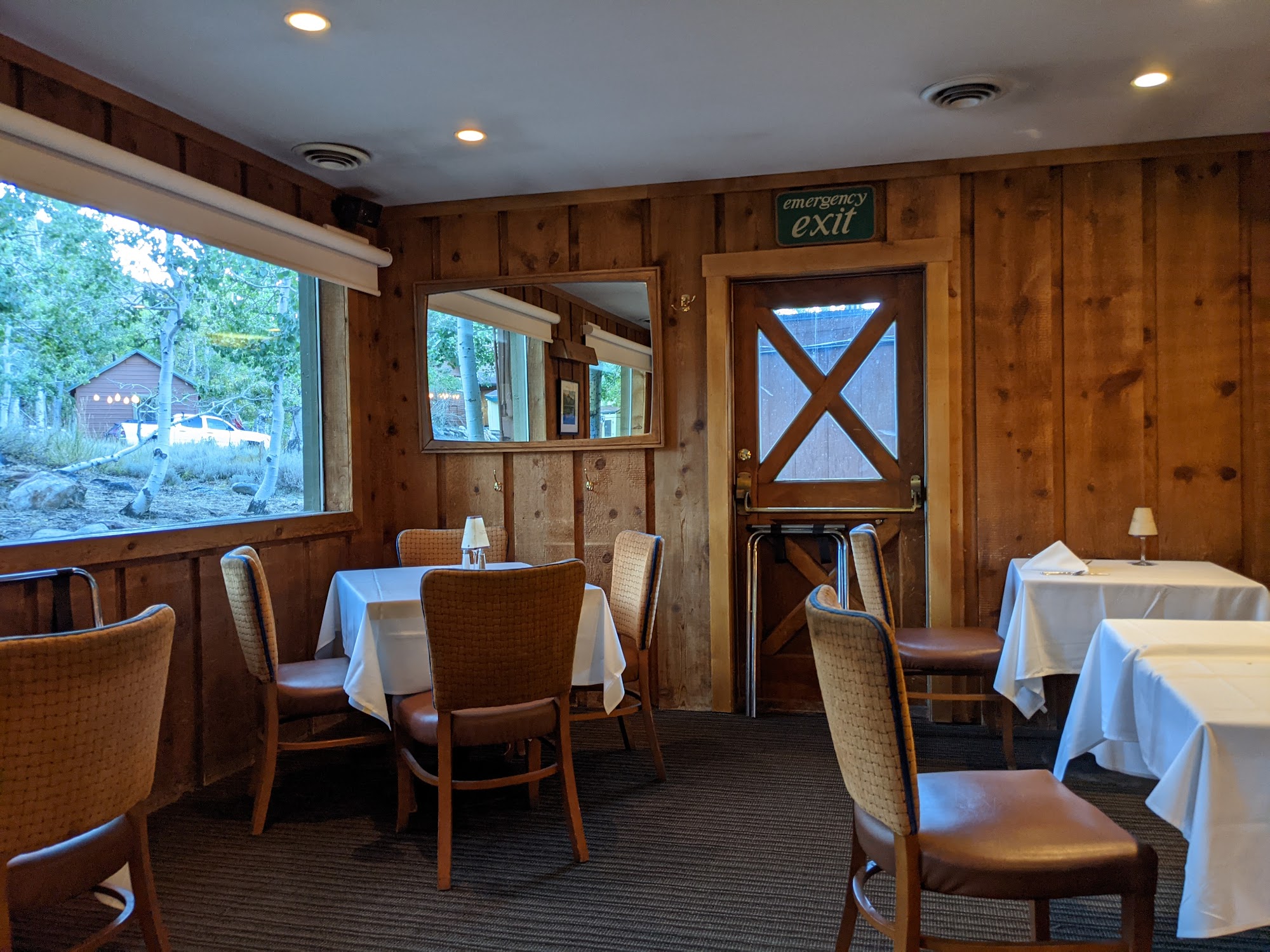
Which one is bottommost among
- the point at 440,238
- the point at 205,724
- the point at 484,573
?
the point at 205,724

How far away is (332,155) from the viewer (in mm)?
3764

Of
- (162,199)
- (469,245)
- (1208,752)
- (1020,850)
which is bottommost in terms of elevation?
(1020,850)

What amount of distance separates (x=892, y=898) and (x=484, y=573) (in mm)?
1428

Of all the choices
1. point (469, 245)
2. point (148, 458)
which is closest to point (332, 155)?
point (469, 245)

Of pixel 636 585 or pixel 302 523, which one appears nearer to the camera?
pixel 636 585

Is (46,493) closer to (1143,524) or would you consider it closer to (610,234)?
(610,234)

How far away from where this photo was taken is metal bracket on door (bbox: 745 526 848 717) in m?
4.16

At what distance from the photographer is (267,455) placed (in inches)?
156

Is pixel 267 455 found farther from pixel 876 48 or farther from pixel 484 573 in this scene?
pixel 876 48

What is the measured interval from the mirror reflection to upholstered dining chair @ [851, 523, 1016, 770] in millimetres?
1508

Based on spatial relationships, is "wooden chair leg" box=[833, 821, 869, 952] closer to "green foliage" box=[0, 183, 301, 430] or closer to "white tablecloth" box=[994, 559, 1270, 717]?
"white tablecloth" box=[994, 559, 1270, 717]

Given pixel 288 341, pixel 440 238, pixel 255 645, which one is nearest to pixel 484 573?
pixel 255 645

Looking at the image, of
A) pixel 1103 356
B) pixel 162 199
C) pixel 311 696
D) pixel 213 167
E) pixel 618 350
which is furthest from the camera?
pixel 618 350

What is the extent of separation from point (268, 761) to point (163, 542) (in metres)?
0.91
